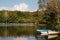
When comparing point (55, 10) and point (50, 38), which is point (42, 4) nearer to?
point (55, 10)

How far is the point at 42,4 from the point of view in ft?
132

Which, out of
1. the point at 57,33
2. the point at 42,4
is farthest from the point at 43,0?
the point at 57,33

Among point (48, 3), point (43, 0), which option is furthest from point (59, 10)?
point (43, 0)

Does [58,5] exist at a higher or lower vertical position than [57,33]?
higher

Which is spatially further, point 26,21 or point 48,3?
point 26,21

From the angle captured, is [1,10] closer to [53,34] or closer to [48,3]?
[48,3]

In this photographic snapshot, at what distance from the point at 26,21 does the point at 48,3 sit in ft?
122

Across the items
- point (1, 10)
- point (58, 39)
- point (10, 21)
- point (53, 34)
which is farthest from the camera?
point (1, 10)

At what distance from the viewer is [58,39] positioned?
2139 cm

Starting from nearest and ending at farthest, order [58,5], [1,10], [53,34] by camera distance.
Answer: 1. [53,34]
2. [58,5]
3. [1,10]

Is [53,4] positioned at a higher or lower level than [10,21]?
higher

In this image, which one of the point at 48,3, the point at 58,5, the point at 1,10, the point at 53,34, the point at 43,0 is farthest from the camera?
the point at 1,10

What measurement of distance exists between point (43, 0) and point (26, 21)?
34828 mm

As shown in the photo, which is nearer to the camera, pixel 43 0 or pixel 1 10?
pixel 43 0
